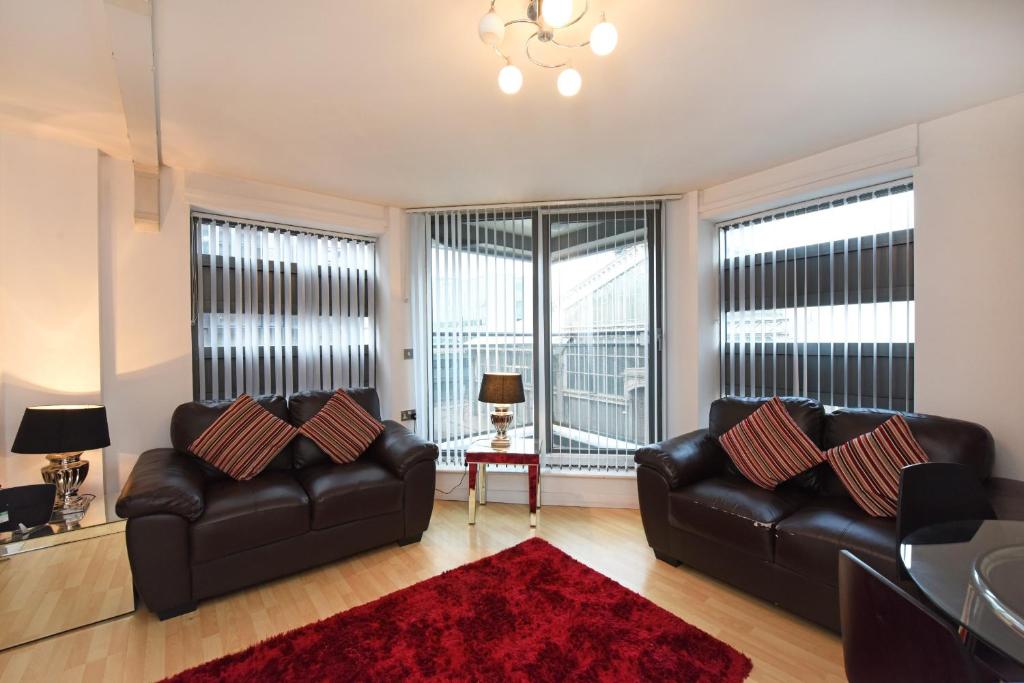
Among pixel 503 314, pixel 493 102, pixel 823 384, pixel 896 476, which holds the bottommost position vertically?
pixel 896 476

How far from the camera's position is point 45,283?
2.62m

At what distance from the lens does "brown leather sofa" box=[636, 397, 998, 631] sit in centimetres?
198

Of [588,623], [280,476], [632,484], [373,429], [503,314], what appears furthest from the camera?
[503,314]

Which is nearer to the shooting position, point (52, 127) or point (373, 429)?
point (52, 127)

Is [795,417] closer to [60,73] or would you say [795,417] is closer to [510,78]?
[510,78]

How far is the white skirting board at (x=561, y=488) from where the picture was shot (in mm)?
3582

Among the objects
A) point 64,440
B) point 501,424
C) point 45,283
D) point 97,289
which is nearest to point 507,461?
point 501,424

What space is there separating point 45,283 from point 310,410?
5.60ft

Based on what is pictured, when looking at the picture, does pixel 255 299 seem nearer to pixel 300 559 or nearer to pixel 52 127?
Answer: pixel 52 127

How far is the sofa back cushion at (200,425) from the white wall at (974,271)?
13.5 feet

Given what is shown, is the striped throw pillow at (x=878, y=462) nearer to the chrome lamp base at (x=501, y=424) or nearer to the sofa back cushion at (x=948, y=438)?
the sofa back cushion at (x=948, y=438)

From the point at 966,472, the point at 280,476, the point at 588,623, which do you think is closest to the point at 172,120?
the point at 280,476

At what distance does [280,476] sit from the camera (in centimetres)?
283

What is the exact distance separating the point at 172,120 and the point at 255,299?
1.38 metres
